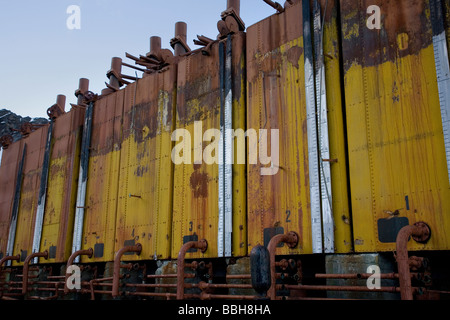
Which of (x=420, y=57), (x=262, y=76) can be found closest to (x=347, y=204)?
(x=420, y=57)

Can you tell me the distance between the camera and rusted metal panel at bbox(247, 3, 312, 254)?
9141mm

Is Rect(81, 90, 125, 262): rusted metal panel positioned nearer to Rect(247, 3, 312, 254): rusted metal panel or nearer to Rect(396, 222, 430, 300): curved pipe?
Rect(247, 3, 312, 254): rusted metal panel

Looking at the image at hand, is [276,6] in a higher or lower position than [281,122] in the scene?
higher

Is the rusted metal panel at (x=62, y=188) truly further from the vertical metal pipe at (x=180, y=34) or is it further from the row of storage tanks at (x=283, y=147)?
the vertical metal pipe at (x=180, y=34)

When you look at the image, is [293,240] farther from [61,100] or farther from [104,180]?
[61,100]

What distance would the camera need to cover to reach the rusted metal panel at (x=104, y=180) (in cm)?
1415

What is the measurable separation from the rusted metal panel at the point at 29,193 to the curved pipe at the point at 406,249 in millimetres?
15114

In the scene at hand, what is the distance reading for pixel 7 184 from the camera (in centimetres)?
2042

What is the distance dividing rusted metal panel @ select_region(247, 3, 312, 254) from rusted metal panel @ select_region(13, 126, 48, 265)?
37.9 ft

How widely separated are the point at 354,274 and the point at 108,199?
9348mm

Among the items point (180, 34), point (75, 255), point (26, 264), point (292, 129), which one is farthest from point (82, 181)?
point (292, 129)

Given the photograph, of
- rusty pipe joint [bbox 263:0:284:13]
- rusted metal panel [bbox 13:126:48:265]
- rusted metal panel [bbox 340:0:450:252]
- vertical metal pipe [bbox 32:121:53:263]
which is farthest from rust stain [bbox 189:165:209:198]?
rusted metal panel [bbox 13:126:48:265]

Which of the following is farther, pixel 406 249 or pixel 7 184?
pixel 7 184

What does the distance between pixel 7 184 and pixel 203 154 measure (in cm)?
1325
